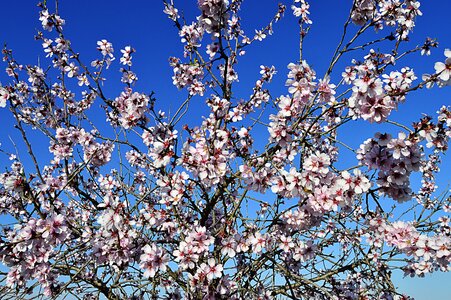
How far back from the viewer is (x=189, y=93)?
5512 mm

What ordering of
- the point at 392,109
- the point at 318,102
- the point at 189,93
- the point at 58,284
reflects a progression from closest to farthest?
the point at 392,109
the point at 318,102
the point at 58,284
the point at 189,93

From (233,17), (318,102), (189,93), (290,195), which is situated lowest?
(290,195)

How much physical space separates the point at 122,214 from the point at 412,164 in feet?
8.69

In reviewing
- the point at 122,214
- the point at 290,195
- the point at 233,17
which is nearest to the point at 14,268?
the point at 122,214

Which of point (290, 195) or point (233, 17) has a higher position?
point (233, 17)

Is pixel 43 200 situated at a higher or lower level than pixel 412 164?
higher

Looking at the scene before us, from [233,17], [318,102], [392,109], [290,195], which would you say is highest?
[233,17]

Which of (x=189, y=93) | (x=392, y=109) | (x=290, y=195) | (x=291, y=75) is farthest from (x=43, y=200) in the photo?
(x=392, y=109)

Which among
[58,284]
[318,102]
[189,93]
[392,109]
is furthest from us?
[189,93]

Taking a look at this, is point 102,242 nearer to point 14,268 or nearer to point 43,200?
point 14,268

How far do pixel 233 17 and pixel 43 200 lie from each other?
345cm

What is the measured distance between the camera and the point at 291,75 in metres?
3.71

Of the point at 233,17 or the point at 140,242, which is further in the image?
the point at 233,17

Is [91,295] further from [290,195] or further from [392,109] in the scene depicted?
[392,109]
